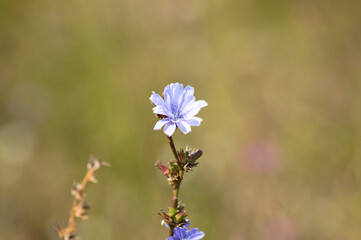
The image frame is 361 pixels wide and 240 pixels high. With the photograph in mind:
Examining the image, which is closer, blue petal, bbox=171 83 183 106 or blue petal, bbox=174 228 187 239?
blue petal, bbox=174 228 187 239

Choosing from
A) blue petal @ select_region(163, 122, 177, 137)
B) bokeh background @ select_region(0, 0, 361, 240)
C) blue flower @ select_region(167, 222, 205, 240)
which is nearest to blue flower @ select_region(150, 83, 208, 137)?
blue petal @ select_region(163, 122, 177, 137)

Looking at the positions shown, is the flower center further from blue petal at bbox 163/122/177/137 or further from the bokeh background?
the bokeh background

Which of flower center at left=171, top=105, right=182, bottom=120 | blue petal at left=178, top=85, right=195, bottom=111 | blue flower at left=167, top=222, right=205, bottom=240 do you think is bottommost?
blue flower at left=167, top=222, right=205, bottom=240

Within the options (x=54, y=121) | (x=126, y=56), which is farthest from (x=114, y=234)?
(x=126, y=56)

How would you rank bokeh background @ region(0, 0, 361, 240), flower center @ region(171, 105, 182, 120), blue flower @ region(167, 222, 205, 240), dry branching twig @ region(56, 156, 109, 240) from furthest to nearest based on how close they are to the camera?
bokeh background @ region(0, 0, 361, 240) → dry branching twig @ region(56, 156, 109, 240) → flower center @ region(171, 105, 182, 120) → blue flower @ region(167, 222, 205, 240)

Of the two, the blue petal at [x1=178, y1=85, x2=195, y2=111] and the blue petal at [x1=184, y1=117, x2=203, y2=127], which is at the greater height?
the blue petal at [x1=178, y1=85, x2=195, y2=111]

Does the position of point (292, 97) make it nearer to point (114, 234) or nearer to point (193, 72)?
point (193, 72)

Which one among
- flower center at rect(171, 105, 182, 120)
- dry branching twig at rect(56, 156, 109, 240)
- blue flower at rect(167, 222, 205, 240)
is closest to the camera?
blue flower at rect(167, 222, 205, 240)

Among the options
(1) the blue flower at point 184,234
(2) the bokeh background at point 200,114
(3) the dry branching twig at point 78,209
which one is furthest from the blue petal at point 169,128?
(2) the bokeh background at point 200,114
